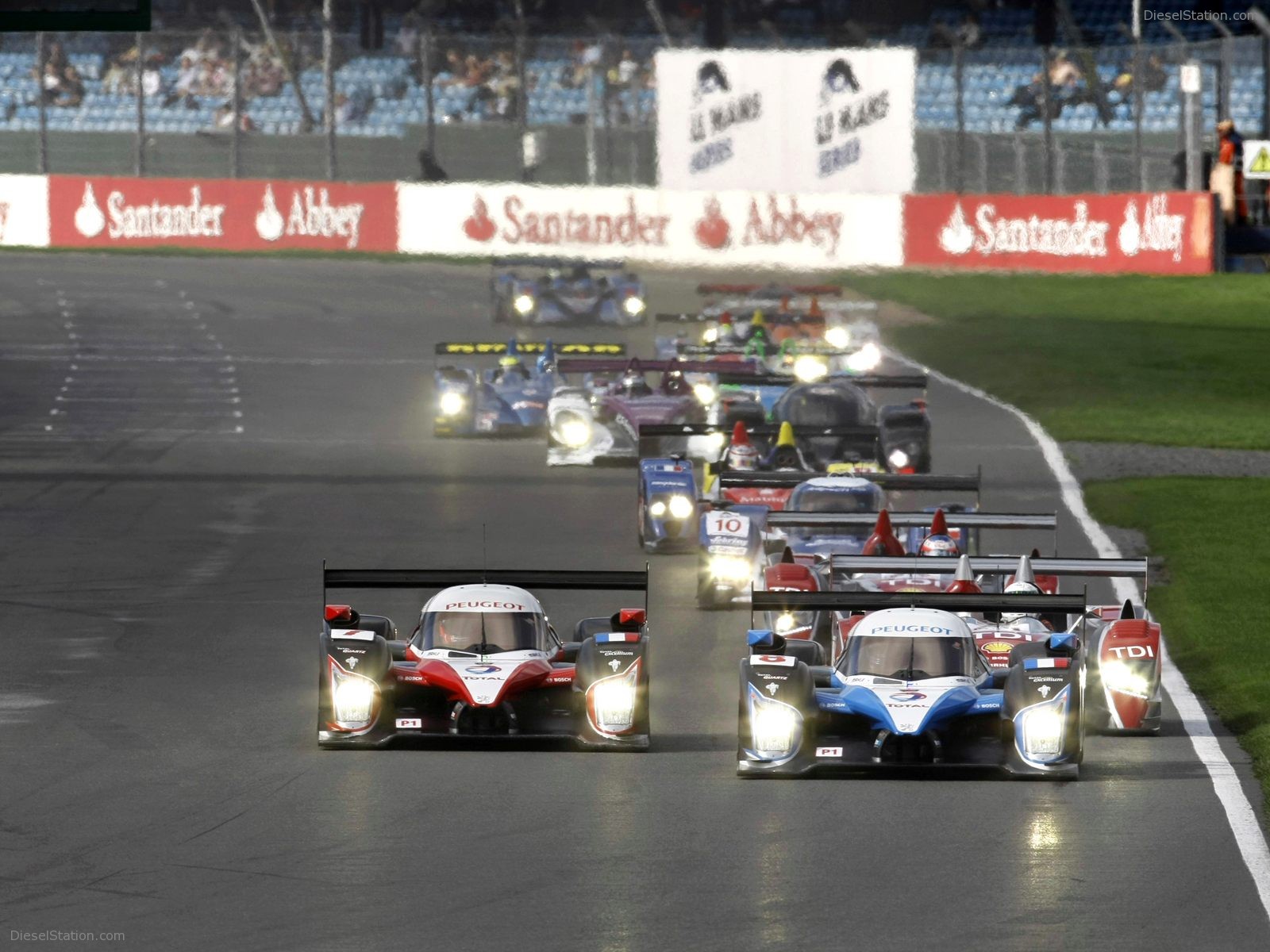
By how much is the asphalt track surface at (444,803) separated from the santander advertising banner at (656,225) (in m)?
30.7

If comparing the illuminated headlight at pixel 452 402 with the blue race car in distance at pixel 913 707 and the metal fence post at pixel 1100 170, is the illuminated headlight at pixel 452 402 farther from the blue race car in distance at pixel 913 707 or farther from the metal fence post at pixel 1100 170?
the metal fence post at pixel 1100 170

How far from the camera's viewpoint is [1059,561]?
18.5 m

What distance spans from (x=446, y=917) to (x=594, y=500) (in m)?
18.0

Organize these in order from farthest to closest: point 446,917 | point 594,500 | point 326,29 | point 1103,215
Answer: point 326,29 < point 1103,215 < point 594,500 < point 446,917

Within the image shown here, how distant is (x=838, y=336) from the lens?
1655 inches

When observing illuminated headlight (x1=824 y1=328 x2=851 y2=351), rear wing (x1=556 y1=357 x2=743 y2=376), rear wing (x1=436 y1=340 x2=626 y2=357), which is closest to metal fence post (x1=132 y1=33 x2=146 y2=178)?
illuminated headlight (x1=824 y1=328 x2=851 y2=351)

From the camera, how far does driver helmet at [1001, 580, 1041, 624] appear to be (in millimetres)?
18000

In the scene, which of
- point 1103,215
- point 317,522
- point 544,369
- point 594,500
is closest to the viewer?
point 317,522

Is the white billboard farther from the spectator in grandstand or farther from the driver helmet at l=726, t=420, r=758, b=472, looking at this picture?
the driver helmet at l=726, t=420, r=758, b=472

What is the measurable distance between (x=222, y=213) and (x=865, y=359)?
29.9 metres

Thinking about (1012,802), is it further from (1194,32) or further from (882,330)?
(1194,32)

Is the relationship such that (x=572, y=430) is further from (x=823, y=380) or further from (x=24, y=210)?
(x=24, y=210)

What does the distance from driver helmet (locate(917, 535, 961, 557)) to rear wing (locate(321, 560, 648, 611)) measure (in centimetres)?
457

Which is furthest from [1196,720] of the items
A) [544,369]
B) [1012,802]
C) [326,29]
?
[326,29]
